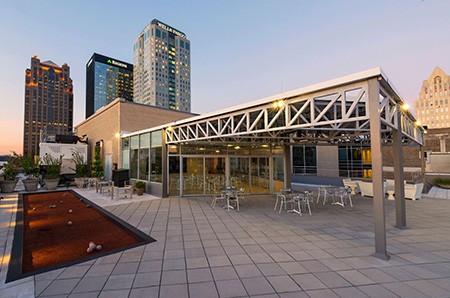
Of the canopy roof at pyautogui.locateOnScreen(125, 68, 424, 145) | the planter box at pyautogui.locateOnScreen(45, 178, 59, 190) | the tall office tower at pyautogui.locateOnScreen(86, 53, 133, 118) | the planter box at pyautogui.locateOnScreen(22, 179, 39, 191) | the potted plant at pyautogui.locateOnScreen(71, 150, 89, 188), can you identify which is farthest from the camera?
the tall office tower at pyautogui.locateOnScreen(86, 53, 133, 118)

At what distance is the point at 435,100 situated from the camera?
9931cm

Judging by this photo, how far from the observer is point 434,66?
104 meters

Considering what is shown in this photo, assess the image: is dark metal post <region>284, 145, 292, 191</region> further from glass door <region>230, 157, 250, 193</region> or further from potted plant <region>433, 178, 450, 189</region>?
potted plant <region>433, 178, 450, 189</region>

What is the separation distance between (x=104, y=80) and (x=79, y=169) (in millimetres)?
147548

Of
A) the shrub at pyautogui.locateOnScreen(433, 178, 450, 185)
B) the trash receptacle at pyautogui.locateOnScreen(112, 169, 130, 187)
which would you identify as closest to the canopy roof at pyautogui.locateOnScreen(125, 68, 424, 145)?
the trash receptacle at pyautogui.locateOnScreen(112, 169, 130, 187)

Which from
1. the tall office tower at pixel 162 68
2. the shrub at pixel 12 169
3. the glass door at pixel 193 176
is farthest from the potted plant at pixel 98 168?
the tall office tower at pixel 162 68

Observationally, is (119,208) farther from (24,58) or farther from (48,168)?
(24,58)

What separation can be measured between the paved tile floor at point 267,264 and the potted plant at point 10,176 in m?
8.41

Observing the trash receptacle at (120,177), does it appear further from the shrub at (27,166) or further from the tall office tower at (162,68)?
the tall office tower at (162,68)

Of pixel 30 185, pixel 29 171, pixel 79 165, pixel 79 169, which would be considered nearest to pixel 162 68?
pixel 79 165

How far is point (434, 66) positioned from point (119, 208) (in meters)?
153

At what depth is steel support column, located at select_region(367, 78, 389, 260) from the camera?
396 centimetres

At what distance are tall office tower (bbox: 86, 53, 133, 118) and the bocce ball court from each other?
147m

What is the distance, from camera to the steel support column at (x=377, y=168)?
3955 millimetres
